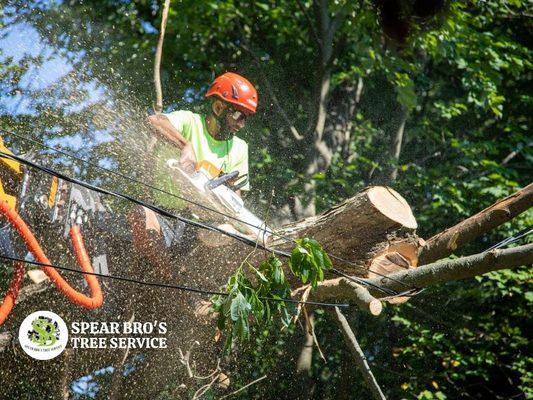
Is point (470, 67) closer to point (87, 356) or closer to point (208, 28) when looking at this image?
point (208, 28)

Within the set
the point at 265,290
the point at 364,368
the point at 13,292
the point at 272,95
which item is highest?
the point at 272,95

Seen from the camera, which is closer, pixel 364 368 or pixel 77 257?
pixel 364 368

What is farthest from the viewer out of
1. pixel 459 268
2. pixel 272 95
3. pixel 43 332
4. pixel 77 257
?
pixel 272 95

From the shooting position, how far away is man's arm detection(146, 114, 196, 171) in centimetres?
604

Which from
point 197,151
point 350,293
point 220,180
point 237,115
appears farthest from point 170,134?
point 350,293

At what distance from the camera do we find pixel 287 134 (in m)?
9.97

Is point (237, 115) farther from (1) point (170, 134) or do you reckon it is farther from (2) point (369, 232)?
(2) point (369, 232)

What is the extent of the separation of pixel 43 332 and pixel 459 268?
10.8ft

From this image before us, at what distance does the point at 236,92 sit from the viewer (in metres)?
6.54

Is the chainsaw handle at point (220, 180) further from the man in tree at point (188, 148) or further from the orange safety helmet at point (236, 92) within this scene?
the orange safety helmet at point (236, 92)

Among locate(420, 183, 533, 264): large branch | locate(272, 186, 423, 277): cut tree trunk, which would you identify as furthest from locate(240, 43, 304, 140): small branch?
locate(420, 183, 533, 264): large branch

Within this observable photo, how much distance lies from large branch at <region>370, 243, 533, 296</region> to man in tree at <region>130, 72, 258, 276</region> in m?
1.74

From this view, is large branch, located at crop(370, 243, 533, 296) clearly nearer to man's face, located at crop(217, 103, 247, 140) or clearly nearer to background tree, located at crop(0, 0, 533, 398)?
man's face, located at crop(217, 103, 247, 140)

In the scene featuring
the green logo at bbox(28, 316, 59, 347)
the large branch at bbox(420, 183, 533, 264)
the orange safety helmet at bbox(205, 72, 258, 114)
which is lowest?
the large branch at bbox(420, 183, 533, 264)
